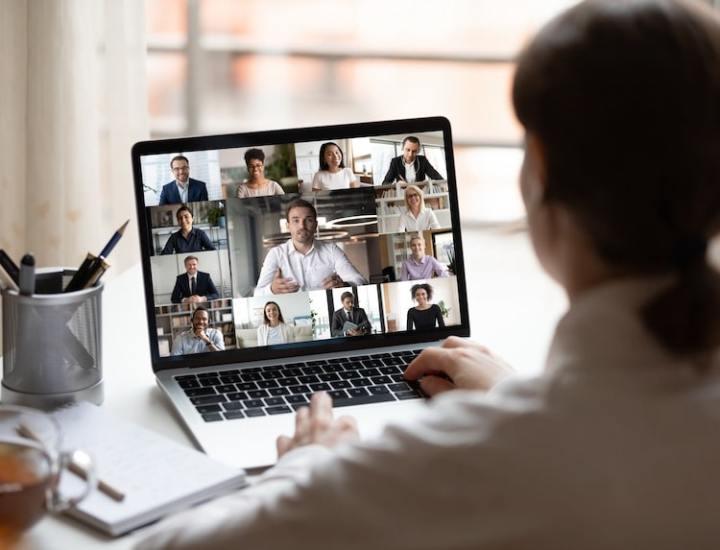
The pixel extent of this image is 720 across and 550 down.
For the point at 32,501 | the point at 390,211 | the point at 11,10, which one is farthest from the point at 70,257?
the point at 32,501

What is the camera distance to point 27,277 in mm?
1078

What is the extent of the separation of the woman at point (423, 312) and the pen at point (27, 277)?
47 centimetres

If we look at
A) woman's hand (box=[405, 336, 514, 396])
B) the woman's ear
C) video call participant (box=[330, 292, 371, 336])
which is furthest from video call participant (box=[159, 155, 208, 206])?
the woman's ear

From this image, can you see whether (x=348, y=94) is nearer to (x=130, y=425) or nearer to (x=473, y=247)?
(x=473, y=247)

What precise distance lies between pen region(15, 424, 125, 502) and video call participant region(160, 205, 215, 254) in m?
0.38

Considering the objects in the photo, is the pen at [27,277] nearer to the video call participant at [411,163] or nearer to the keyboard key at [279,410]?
the keyboard key at [279,410]

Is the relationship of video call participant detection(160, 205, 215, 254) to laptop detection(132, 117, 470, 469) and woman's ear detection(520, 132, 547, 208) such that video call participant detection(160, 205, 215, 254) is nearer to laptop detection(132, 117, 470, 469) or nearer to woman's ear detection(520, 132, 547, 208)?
laptop detection(132, 117, 470, 469)

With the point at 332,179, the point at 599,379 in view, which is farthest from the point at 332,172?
the point at 599,379

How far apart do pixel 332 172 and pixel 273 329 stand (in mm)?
208

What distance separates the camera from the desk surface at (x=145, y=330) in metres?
0.89

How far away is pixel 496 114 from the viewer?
118 inches

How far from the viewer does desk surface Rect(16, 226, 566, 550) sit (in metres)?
0.89

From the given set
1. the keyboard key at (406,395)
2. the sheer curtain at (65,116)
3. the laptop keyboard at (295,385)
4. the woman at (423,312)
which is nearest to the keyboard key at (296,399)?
the laptop keyboard at (295,385)

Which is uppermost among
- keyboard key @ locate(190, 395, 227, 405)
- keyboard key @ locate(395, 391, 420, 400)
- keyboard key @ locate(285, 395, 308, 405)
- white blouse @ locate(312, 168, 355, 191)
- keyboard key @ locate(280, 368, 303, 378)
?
white blouse @ locate(312, 168, 355, 191)
